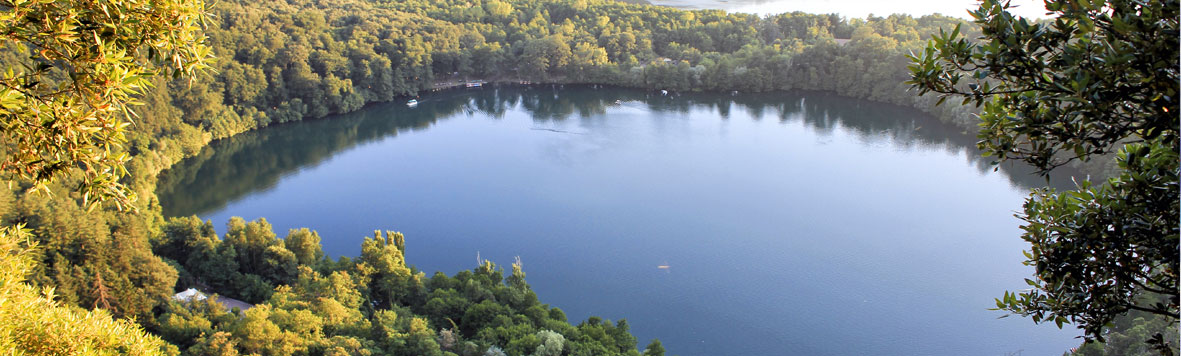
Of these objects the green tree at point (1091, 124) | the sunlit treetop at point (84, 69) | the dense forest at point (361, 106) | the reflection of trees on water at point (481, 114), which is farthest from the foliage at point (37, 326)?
the reflection of trees on water at point (481, 114)

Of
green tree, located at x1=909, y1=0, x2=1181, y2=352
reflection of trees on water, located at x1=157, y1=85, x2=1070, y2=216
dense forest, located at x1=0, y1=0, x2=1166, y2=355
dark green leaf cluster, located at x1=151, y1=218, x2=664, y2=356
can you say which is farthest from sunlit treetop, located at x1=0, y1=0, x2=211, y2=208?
reflection of trees on water, located at x1=157, y1=85, x2=1070, y2=216

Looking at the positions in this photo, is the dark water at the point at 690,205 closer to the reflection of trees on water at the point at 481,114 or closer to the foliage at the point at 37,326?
the reflection of trees on water at the point at 481,114

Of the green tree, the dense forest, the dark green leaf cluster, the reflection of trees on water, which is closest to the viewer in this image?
the green tree

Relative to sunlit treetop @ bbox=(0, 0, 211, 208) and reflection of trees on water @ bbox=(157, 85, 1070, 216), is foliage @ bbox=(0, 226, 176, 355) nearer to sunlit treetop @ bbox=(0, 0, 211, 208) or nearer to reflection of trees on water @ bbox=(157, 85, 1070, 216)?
sunlit treetop @ bbox=(0, 0, 211, 208)

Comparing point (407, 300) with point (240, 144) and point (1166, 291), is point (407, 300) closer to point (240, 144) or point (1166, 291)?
point (1166, 291)

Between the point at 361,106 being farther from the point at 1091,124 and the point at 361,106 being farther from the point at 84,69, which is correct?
the point at 1091,124

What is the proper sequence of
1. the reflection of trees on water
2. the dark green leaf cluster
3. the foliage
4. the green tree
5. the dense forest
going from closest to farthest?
the green tree < the foliage < the dark green leaf cluster < the dense forest < the reflection of trees on water

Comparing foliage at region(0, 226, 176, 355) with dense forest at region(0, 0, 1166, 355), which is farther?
dense forest at region(0, 0, 1166, 355)

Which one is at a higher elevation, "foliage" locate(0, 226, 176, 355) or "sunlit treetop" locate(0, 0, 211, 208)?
"sunlit treetop" locate(0, 0, 211, 208)

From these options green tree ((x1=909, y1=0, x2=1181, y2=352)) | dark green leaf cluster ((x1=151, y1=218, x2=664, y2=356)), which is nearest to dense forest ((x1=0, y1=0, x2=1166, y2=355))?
dark green leaf cluster ((x1=151, y1=218, x2=664, y2=356))
